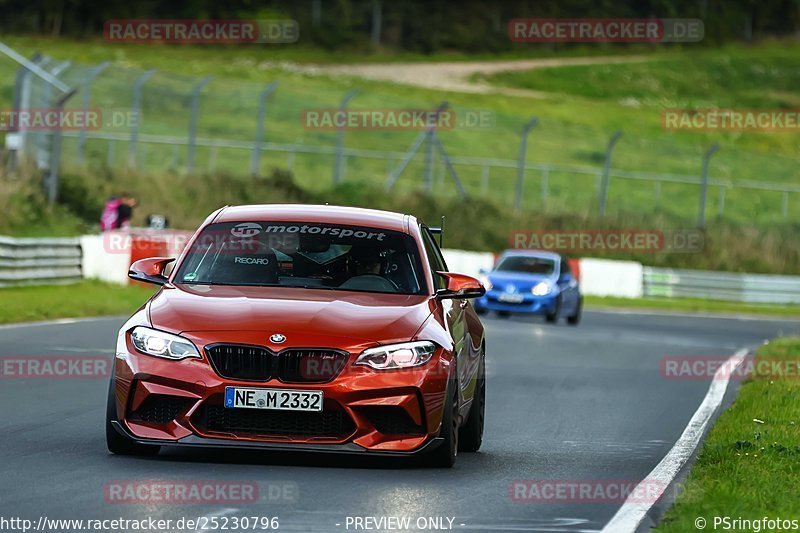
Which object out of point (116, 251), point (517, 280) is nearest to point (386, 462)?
point (116, 251)

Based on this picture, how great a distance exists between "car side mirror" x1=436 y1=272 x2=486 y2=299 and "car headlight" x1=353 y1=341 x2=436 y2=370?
103 cm

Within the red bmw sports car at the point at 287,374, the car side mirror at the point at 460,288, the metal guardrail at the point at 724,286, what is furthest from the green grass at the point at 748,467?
the metal guardrail at the point at 724,286

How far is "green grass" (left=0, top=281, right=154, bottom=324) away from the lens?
21.9 m

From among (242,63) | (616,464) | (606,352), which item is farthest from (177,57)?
(616,464)

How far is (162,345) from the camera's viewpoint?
9477 millimetres

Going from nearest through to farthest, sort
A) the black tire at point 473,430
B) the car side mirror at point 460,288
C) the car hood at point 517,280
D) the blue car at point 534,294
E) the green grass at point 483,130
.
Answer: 1. the car side mirror at point 460,288
2. the black tire at point 473,430
3. the blue car at point 534,294
4. the car hood at point 517,280
5. the green grass at point 483,130

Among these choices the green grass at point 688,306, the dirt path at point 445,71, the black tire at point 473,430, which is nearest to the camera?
the black tire at point 473,430

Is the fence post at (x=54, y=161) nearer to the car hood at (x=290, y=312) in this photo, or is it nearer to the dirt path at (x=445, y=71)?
the car hood at (x=290, y=312)

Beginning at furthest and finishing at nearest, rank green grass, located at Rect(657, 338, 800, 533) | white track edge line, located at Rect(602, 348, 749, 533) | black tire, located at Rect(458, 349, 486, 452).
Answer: black tire, located at Rect(458, 349, 486, 452) → green grass, located at Rect(657, 338, 800, 533) → white track edge line, located at Rect(602, 348, 749, 533)

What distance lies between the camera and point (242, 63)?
84938 mm

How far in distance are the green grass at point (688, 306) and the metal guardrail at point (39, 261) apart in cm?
1435

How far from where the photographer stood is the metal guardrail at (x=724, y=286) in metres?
45.5

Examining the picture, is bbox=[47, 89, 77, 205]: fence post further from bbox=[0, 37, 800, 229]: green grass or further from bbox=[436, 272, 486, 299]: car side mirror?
bbox=[436, 272, 486, 299]: car side mirror

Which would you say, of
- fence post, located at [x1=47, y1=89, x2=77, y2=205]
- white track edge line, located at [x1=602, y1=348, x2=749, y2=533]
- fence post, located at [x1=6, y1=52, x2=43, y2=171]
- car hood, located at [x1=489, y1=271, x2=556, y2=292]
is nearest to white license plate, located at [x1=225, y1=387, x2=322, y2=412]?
white track edge line, located at [x1=602, y1=348, x2=749, y2=533]
